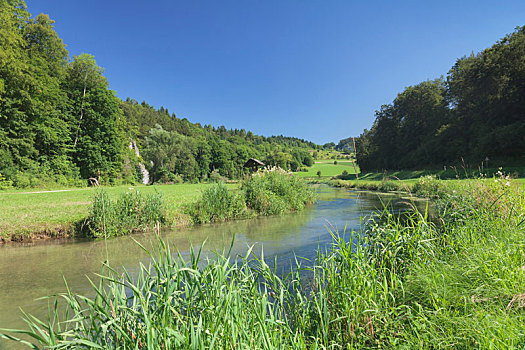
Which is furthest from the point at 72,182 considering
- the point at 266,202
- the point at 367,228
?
the point at 367,228

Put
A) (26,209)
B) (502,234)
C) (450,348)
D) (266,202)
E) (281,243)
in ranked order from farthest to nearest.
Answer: (266,202), (26,209), (281,243), (502,234), (450,348)

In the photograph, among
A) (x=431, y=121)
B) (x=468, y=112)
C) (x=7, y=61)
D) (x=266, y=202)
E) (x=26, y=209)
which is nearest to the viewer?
(x=26, y=209)

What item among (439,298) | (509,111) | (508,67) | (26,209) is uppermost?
(508,67)

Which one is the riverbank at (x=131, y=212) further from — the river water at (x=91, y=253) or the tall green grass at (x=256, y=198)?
the river water at (x=91, y=253)

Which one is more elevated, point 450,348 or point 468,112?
point 468,112

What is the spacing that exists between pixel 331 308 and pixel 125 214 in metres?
8.78

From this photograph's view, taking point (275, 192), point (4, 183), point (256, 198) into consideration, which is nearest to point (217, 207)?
point (256, 198)

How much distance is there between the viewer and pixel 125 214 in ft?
31.6

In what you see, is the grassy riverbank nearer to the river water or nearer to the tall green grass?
the river water

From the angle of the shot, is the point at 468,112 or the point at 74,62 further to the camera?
the point at 468,112

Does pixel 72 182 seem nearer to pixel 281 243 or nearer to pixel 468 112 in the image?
pixel 281 243

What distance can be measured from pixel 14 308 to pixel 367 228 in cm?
603

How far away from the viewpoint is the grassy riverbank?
193 centimetres

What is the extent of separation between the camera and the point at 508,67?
88.6 ft
